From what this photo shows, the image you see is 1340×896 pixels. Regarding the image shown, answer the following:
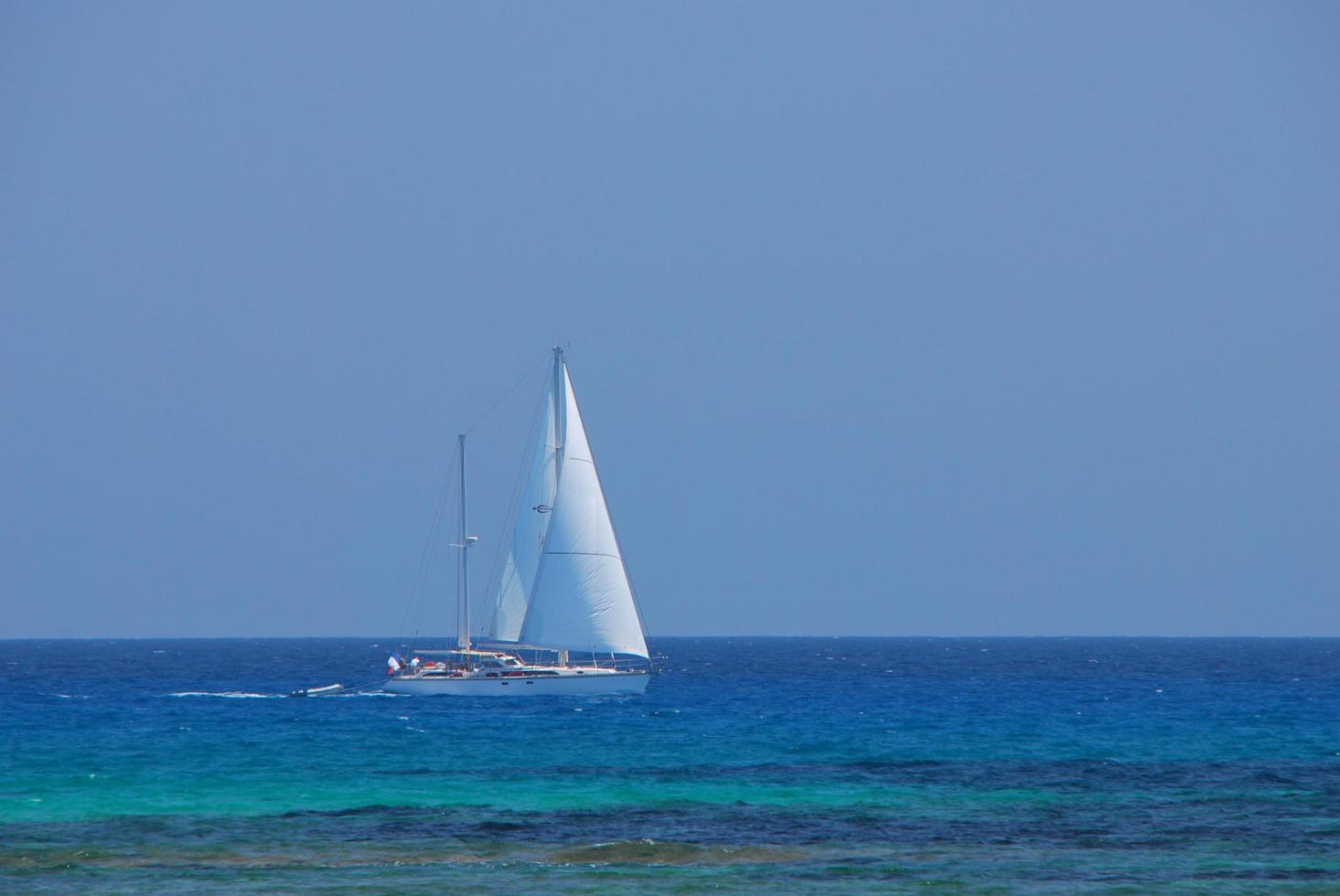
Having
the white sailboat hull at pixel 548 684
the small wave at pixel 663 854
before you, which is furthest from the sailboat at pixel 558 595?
the small wave at pixel 663 854

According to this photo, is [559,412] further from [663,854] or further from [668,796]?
[663,854]

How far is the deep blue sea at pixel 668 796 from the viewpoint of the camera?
25469mm

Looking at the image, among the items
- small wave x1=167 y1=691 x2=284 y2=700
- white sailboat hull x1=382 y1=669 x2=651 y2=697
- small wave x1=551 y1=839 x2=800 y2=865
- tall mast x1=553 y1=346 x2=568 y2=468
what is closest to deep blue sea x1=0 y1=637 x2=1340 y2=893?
small wave x1=551 y1=839 x2=800 y2=865

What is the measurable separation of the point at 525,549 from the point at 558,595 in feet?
10.3

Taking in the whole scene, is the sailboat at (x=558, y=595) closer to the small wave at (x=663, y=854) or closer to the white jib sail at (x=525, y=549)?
the white jib sail at (x=525, y=549)

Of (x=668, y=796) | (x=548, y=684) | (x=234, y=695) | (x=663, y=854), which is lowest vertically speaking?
(x=663, y=854)

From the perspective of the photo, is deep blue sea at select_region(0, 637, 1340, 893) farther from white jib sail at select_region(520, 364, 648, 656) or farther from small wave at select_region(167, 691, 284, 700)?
small wave at select_region(167, 691, 284, 700)

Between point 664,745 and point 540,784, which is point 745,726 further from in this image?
point 540,784

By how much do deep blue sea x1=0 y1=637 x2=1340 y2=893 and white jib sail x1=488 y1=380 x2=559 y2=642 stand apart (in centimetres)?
495

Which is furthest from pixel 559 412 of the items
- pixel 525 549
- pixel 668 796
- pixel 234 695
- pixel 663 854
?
pixel 663 854

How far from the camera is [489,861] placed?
26.5 metres

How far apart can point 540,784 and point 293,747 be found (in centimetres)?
1272

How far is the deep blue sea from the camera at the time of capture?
25469mm

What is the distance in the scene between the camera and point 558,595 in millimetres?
68812
